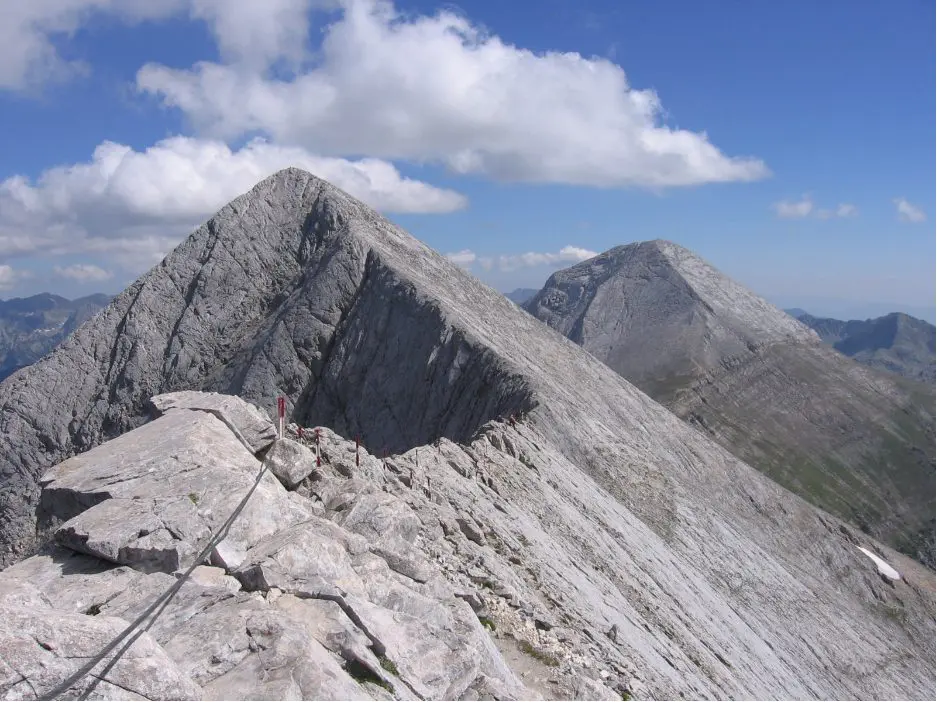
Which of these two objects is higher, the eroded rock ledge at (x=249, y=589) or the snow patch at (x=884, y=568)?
the eroded rock ledge at (x=249, y=589)

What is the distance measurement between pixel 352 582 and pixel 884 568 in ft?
190

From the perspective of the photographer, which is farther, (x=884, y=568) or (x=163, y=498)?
(x=884, y=568)

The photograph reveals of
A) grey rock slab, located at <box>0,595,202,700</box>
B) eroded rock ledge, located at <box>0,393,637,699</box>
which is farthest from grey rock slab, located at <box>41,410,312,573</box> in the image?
grey rock slab, located at <box>0,595,202,700</box>

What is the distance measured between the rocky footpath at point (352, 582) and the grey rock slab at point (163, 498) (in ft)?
0.16

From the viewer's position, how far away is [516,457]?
→ 108ft

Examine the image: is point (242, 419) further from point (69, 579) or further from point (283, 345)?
point (283, 345)

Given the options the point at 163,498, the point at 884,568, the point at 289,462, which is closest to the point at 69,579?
the point at 163,498

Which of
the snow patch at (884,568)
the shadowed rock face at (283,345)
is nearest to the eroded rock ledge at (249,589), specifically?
the shadowed rock face at (283,345)

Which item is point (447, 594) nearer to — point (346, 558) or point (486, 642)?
point (486, 642)

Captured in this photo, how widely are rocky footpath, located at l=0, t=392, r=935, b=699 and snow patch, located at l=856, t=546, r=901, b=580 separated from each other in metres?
24.0

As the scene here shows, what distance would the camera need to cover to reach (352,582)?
13.6 meters

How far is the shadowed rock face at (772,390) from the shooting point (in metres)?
115

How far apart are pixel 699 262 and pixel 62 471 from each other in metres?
178

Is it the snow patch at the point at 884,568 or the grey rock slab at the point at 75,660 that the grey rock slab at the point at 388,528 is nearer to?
the grey rock slab at the point at 75,660
